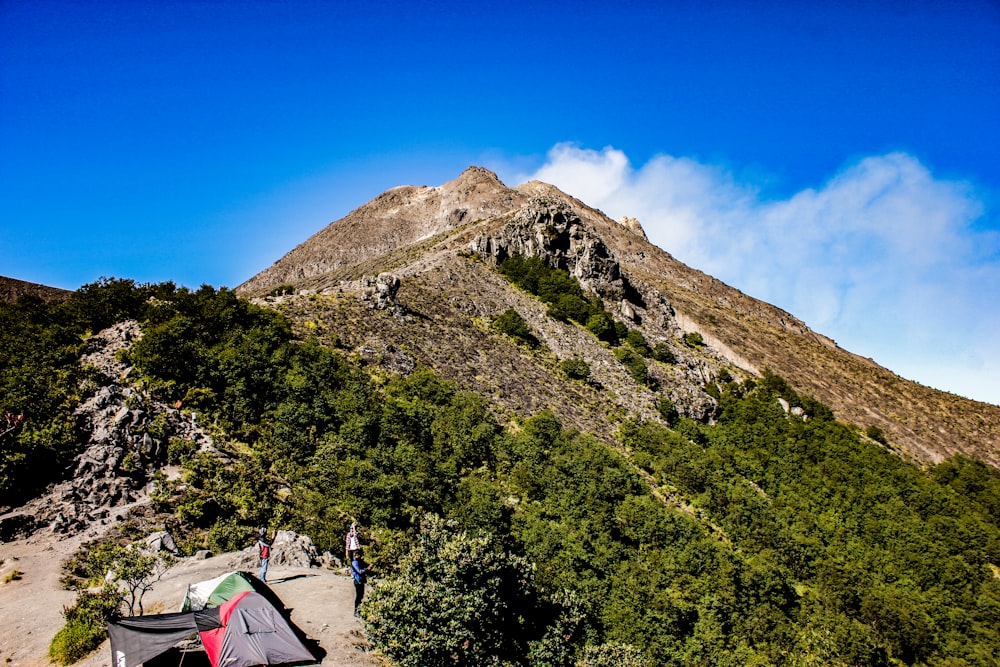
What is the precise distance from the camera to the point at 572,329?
62.8 metres

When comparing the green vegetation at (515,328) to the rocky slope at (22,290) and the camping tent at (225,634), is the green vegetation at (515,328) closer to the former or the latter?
the camping tent at (225,634)

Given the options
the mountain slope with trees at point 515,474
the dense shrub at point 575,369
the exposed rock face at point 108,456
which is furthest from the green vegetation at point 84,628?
the dense shrub at point 575,369

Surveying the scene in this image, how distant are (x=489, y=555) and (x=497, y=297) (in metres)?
48.4

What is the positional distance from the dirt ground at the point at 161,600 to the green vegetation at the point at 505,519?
1.22m

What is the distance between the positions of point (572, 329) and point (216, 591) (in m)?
51.0

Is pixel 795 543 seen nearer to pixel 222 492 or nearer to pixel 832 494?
pixel 832 494

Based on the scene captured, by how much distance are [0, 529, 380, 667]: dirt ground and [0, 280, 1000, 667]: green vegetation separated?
122cm

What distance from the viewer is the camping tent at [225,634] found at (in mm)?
13281

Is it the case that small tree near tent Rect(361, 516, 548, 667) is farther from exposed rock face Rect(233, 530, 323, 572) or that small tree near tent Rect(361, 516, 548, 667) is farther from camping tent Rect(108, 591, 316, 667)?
exposed rock face Rect(233, 530, 323, 572)

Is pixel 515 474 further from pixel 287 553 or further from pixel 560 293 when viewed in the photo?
pixel 560 293

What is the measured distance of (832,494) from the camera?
53.1 m

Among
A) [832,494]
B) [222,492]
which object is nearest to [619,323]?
[832,494]

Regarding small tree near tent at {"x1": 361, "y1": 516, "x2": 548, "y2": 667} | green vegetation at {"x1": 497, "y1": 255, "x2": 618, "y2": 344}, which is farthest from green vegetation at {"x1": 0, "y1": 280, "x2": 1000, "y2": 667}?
green vegetation at {"x1": 497, "y1": 255, "x2": 618, "y2": 344}

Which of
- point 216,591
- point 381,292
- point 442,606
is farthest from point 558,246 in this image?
point 216,591
